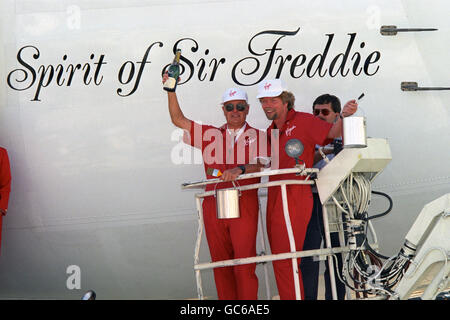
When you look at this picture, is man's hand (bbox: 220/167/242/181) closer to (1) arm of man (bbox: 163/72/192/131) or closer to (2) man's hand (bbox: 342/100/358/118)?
(1) arm of man (bbox: 163/72/192/131)

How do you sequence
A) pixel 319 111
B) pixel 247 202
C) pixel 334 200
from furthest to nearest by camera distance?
pixel 319 111 < pixel 247 202 < pixel 334 200

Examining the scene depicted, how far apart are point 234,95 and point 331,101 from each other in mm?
779

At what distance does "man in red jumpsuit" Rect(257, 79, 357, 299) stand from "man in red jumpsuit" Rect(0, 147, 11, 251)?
2.08 meters

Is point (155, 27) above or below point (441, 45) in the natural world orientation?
above

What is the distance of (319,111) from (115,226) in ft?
5.94

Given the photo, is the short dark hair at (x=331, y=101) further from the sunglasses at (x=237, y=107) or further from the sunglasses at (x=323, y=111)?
the sunglasses at (x=237, y=107)

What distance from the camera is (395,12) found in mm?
5504

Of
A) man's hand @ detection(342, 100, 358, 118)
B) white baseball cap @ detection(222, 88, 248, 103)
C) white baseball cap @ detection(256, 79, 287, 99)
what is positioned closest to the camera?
man's hand @ detection(342, 100, 358, 118)

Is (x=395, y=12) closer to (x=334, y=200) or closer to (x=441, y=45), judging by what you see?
(x=441, y=45)

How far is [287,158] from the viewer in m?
4.96

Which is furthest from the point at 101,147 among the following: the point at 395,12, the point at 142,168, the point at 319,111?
the point at 395,12

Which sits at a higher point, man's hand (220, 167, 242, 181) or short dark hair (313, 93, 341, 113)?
short dark hair (313, 93, 341, 113)

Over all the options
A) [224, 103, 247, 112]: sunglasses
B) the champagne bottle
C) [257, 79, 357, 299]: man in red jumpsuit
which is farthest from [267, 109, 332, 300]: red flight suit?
the champagne bottle

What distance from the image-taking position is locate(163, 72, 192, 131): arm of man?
5098 millimetres
